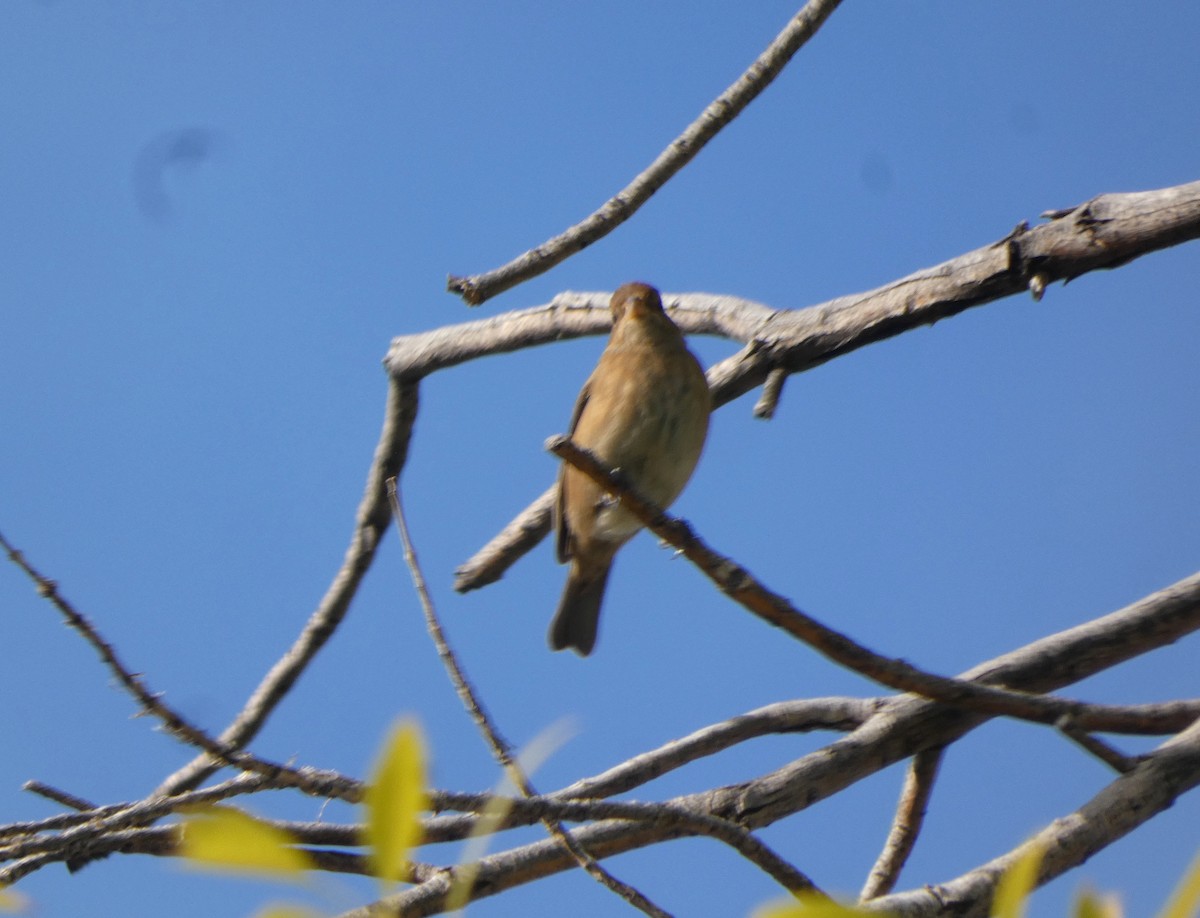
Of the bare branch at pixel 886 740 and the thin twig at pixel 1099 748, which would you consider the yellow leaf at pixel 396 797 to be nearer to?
the bare branch at pixel 886 740

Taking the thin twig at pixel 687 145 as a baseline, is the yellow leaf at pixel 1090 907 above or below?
below

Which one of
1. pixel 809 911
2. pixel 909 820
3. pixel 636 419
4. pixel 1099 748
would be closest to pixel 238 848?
pixel 809 911

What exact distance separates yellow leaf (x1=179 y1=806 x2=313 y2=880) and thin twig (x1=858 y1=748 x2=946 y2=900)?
111 inches

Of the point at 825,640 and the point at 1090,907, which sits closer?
the point at 1090,907

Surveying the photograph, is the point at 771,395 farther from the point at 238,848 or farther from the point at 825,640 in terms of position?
the point at 238,848

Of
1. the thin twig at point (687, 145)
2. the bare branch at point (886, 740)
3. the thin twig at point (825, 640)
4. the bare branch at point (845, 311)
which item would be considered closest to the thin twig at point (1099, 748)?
the thin twig at point (825, 640)

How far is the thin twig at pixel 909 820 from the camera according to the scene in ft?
10.3

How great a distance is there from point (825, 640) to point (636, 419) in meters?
2.05

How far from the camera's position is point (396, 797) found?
56 centimetres

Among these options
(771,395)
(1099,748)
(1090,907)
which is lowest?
(1090,907)

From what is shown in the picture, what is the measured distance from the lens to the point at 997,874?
2072mm

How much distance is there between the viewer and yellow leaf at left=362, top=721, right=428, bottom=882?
0.56 metres

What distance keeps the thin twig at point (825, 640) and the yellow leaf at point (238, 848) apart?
1.79 m

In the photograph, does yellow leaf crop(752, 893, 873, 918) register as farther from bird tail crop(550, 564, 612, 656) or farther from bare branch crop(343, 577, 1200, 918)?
bird tail crop(550, 564, 612, 656)
